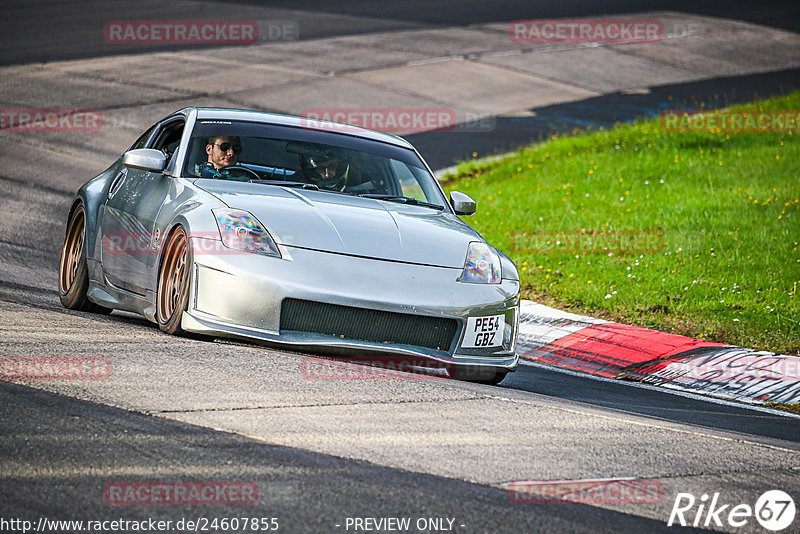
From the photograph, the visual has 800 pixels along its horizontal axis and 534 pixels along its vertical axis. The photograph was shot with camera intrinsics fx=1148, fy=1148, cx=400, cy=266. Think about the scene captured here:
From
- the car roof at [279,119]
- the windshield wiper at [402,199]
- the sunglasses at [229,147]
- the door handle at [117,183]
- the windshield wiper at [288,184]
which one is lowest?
the door handle at [117,183]

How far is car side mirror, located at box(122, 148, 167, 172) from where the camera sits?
23.3ft

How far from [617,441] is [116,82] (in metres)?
17.0

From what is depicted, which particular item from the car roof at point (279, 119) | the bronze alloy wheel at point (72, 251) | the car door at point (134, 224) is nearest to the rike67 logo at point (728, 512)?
the car door at point (134, 224)

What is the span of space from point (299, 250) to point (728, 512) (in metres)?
2.82

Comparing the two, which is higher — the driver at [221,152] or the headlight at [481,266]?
the driver at [221,152]

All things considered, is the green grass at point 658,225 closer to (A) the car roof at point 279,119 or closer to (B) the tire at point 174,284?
(A) the car roof at point 279,119

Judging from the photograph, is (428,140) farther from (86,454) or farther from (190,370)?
(86,454)

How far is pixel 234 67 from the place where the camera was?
2250 centimetres

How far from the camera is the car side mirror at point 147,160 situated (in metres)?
7.11

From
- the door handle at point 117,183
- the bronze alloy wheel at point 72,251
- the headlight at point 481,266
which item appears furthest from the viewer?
the bronze alloy wheel at point 72,251

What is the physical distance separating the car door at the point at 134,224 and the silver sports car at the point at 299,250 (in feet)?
0.05

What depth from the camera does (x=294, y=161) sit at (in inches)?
293

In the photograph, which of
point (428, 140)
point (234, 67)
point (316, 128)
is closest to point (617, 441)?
point (316, 128)

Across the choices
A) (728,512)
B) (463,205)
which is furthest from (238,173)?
(728,512)
